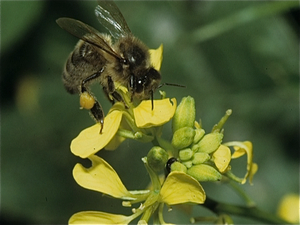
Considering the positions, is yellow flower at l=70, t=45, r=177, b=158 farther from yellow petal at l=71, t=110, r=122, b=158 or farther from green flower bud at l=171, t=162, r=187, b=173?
green flower bud at l=171, t=162, r=187, b=173

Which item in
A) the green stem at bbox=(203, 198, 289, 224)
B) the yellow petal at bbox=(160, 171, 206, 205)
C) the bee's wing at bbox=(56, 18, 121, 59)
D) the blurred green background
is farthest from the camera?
the blurred green background

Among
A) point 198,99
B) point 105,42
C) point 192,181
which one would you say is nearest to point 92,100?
point 105,42

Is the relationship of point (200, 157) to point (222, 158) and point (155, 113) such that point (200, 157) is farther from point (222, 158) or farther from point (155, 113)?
point (155, 113)

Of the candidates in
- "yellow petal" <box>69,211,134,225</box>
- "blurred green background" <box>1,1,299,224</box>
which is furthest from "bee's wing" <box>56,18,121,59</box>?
"blurred green background" <box>1,1,299,224</box>

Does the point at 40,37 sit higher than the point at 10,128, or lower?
higher

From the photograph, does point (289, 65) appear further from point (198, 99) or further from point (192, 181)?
point (192, 181)

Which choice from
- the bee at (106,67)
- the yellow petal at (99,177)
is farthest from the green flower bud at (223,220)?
the bee at (106,67)
